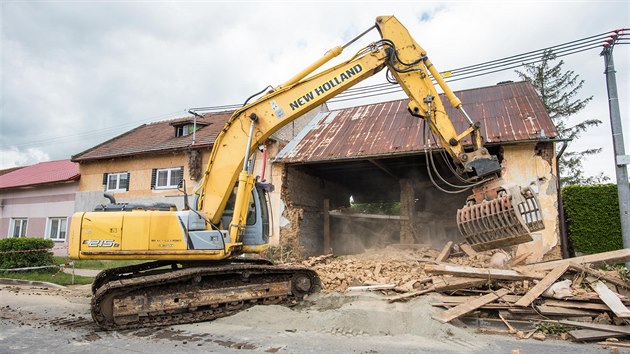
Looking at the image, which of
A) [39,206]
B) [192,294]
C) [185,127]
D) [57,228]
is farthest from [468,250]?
[39,206]

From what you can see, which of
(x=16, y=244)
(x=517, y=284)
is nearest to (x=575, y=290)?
(x=517, y=284)

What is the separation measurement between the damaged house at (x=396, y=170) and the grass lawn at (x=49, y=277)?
603 cm

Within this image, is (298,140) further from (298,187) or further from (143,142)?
(143,142)

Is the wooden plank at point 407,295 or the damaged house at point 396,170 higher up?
the damaged house at point 396,170

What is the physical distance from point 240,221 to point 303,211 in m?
7.20

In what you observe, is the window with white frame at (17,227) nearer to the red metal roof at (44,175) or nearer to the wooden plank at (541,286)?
the red metal roof at (44,175)

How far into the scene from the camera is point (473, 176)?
685 centimetres

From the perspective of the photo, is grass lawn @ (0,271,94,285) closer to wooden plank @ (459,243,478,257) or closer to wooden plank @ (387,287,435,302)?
wooden plank @ (387,287,435,302)

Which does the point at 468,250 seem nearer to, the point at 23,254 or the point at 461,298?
the point at 461,298

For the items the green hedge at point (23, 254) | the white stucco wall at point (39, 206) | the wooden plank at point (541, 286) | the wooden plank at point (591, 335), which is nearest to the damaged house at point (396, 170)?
the wooden plank at point (541, 286)

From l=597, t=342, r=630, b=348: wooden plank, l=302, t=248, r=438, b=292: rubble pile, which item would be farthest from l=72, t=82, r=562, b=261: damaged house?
l=597, t=342, r=630, b=348: wooden plank

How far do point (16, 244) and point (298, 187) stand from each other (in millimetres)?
9381

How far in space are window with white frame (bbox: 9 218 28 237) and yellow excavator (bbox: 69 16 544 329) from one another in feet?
56.0

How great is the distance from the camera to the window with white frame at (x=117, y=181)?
17219 millimetres
